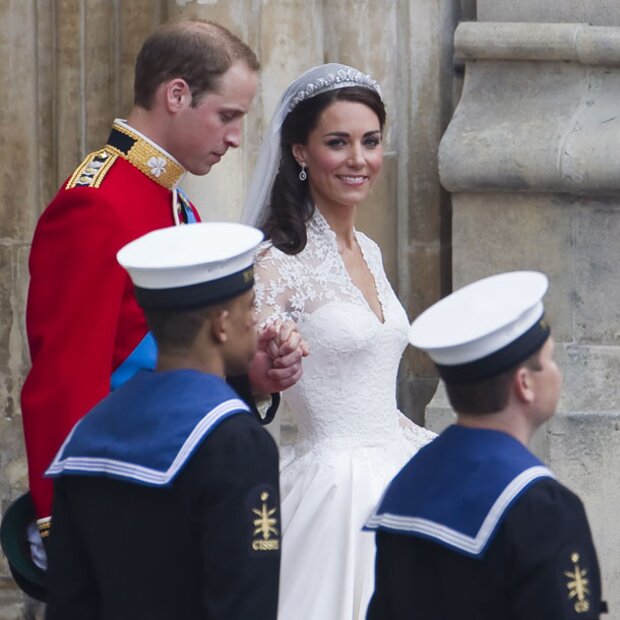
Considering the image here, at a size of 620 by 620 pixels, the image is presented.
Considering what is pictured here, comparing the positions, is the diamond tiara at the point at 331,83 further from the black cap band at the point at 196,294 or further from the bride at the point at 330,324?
the black cap band at the point at 196,294

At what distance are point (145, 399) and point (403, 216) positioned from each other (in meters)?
2.89

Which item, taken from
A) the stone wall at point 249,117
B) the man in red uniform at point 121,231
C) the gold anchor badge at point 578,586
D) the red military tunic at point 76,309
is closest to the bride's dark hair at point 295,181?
the man in red uniform at point 121,231

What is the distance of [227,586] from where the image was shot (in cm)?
308

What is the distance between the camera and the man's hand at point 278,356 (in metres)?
4.11

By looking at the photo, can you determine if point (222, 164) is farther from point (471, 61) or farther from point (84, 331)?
point (84, 331)

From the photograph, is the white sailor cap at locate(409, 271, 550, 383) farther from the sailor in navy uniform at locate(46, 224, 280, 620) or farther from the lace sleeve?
the lace sleeve

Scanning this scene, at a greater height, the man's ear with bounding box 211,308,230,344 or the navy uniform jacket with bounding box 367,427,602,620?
the man's ear with bounding box 211,308,230,344

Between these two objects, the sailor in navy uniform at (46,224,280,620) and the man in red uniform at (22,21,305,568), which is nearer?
the sailor in navy uniform at (46,224,280,620)

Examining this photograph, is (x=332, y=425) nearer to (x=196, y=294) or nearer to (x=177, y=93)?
(x=177, y=93)

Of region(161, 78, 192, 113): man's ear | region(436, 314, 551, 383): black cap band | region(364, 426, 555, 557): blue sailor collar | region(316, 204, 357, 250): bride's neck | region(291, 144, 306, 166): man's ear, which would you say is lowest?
region(364, 426, 555, 557): blue sailor collar

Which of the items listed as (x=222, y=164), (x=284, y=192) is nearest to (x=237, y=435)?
(x=284, y=192)

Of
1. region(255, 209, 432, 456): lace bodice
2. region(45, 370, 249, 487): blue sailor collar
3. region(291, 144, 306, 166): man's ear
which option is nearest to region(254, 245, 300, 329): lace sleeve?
region(255, 209, 432, 456): lace bodice

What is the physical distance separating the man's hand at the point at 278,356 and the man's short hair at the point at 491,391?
3.25 ft

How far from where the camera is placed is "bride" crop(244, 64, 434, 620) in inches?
177
